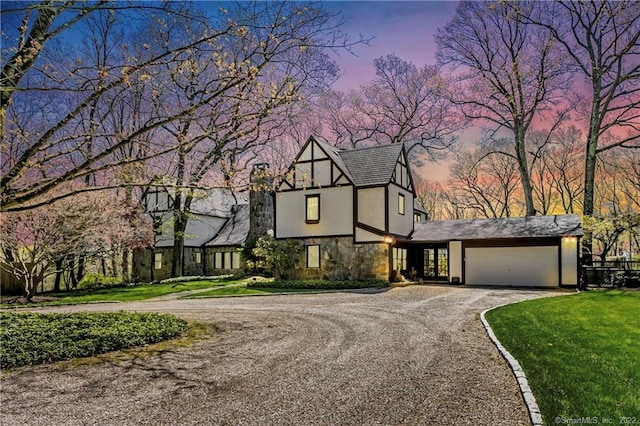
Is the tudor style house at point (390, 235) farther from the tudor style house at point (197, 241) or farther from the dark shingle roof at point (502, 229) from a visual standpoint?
the tudor style house at point (197, 241)

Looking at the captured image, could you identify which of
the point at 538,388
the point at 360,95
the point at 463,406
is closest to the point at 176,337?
the point at 463,406

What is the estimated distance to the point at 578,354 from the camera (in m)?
7.30

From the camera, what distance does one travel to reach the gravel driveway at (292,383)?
5203 millimetres

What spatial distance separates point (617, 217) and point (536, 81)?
1060 cm

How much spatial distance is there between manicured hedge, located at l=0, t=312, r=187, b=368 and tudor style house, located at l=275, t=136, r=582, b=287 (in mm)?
14089

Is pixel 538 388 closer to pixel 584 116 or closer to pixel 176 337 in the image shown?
pixel 176 337

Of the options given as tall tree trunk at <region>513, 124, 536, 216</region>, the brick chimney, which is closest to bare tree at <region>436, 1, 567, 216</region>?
tall tree trunk at <region>513, 124, 536, 216</region>

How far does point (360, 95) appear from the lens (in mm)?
35625

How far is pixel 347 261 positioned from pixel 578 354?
17.2 m

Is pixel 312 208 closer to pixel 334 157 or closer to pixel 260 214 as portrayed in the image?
pixel 334 157

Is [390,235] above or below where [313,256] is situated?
above

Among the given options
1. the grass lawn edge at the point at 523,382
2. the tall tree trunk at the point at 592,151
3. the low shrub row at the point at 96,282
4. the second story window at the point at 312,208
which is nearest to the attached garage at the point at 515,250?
the tall tree trunk at the point at 592,151

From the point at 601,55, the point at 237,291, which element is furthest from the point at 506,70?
the point at 237,291

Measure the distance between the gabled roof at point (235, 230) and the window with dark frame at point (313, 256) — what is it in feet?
28.0
